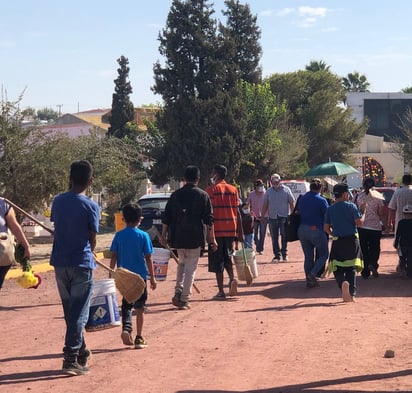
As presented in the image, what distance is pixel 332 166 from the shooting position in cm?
3619

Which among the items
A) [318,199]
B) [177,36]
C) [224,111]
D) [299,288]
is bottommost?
[299,288]

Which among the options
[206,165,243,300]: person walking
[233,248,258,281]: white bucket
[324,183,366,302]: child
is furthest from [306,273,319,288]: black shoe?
[206,165,243,300]: person walking

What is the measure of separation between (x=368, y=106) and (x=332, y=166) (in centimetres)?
5842

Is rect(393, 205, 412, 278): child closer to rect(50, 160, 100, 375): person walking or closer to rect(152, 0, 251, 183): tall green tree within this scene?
rect(50, 160, 100, 375): person walking

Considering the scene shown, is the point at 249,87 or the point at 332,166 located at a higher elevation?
the point at 249,87

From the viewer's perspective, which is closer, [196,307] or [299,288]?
[196,307]

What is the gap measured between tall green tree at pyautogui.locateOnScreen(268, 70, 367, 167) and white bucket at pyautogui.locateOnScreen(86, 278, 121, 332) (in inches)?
2435

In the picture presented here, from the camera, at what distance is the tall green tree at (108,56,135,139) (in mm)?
67688

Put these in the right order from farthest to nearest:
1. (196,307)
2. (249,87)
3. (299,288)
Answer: (249,87) → (299,288) → (196,307)

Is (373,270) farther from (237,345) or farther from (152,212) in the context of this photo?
(152,212)

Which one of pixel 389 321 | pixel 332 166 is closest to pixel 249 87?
pixel 332 166

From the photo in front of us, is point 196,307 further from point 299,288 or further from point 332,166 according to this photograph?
point 332,166

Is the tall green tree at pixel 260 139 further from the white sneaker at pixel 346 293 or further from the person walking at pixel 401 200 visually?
the white sneaker at pixel 346 293

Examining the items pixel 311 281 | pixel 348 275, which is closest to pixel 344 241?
pixel 348 275
